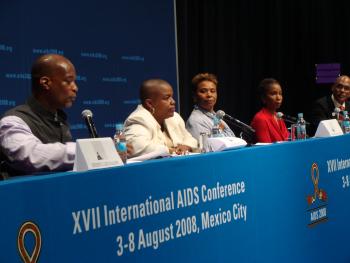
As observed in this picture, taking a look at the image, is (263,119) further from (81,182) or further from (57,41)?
(81,182)

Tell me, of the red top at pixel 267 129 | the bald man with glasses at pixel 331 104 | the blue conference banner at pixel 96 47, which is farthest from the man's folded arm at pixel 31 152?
the bald man with glasses at pixel 331 104

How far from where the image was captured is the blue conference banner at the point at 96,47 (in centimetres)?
512

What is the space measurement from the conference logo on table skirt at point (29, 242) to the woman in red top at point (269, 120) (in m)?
3.37

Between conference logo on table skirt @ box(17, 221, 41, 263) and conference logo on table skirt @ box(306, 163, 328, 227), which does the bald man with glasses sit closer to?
conference logo on table skirt @ box(306, 163, 328, 227)

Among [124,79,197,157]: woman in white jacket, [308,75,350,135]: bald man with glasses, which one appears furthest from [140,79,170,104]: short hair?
[308,75,350,135]: bald man with glasses

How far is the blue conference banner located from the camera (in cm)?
512

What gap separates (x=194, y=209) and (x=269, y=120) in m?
2.74

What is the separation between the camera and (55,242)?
188cm

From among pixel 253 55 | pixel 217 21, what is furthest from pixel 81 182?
pixel 253 55

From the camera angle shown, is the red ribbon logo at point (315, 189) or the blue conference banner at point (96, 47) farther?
the blue conference banner at point (96, 47)

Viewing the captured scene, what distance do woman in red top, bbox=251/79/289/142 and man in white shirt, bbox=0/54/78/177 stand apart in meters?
2.26

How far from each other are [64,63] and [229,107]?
16.1 ft

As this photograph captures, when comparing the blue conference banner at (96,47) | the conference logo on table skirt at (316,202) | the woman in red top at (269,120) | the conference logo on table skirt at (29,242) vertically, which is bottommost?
the conference logo on table skirt at (316,202)

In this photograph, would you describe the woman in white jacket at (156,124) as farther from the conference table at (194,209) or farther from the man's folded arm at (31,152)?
the man's folded arm at (31,152)
